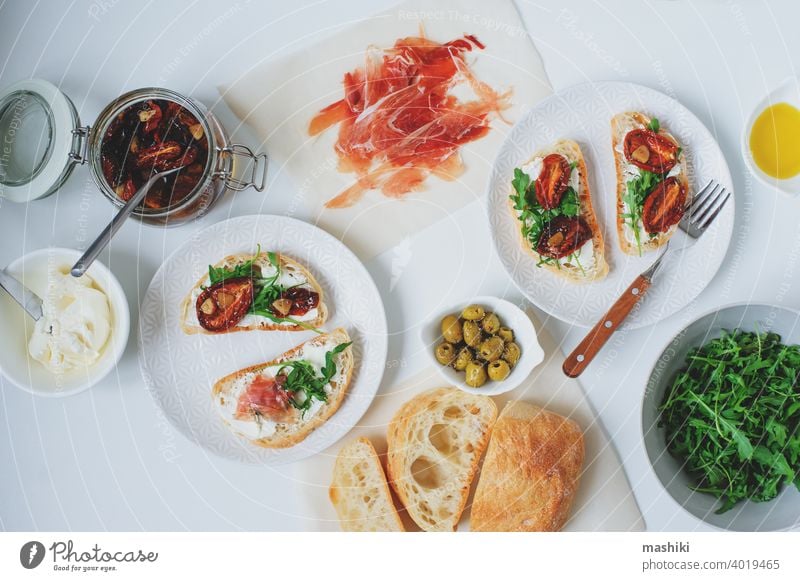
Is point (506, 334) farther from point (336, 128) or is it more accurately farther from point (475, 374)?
point (336, 128)

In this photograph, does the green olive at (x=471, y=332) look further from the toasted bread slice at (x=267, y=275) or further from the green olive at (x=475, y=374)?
the toasted bread slice at (x=267, y=275)

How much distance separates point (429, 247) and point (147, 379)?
364mm

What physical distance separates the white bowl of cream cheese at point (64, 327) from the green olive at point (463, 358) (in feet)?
1.22

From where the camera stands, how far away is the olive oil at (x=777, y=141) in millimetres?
680

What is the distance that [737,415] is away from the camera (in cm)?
63

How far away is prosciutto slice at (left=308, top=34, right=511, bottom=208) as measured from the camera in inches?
27.3

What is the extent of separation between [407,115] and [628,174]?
271 millimetres

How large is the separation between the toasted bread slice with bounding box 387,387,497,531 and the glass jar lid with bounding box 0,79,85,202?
1.60ft

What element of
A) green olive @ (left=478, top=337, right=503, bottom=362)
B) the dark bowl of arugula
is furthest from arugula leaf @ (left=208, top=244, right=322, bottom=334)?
Answer: the dark bowl of arugula

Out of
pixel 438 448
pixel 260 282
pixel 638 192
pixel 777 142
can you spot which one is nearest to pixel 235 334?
pixel 260 282

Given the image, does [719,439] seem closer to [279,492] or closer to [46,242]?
[279,492]

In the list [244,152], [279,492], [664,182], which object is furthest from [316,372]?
[664,182]

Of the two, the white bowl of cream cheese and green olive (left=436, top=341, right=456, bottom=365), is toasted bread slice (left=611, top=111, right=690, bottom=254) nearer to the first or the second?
green olive (left=436, top=341, right=456, bottom=365)
